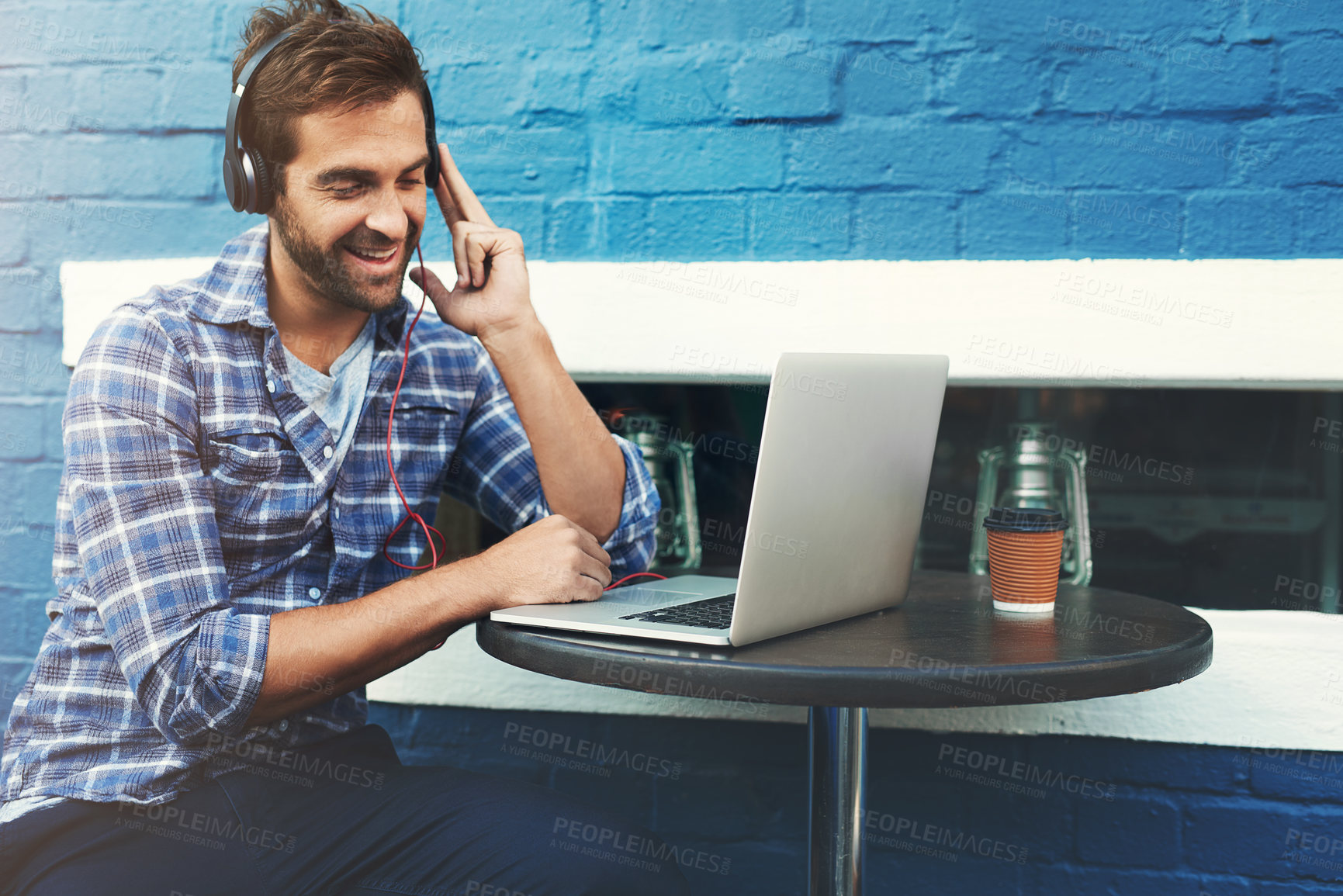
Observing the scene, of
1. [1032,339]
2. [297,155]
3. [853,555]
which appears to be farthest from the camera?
[1032,339]

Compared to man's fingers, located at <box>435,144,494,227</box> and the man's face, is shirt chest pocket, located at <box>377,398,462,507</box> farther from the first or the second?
man's fingers, located at <box>435,144,494,227</box>

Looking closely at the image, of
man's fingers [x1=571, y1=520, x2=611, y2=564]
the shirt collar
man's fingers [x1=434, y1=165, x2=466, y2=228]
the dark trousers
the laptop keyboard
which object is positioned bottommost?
the dark trousers

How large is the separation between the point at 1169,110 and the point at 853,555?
1.04 metres

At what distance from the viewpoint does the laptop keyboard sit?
1.01 metres

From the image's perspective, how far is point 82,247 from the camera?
1.85 m

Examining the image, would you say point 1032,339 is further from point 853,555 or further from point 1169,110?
point 853,555

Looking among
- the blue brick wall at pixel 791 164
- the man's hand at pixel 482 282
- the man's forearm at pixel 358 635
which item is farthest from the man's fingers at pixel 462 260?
the man's forearm at pixel 358 635

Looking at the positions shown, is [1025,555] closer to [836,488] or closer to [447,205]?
[836,488]

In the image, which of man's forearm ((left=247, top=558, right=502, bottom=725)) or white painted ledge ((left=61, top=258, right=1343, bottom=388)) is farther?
white painted ledge ((left=61, top=258, right=1343, bottom=388))

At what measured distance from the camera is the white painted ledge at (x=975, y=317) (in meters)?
1.54

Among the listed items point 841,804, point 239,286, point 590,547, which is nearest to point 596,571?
point 590,547

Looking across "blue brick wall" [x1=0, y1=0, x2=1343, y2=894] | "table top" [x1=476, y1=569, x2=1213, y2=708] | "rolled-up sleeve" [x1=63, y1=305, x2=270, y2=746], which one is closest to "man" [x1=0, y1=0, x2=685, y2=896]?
"rolled-up sleeve" [x1=63, y1=305, x2=270, y2=746]

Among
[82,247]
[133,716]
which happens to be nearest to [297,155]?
[133,716]

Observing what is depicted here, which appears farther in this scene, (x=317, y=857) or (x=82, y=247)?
(x=82, y=247)
